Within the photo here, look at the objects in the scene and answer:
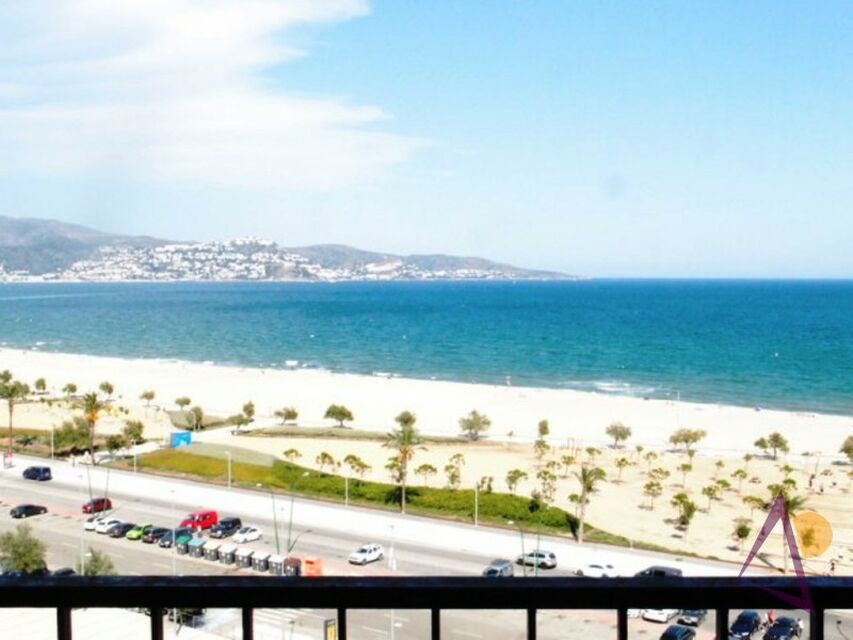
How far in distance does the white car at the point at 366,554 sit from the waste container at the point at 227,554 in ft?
7.49

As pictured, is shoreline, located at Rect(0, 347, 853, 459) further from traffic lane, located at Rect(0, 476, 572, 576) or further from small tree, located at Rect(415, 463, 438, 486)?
traffic lane, located at Rect(0, 476, 572, 576)

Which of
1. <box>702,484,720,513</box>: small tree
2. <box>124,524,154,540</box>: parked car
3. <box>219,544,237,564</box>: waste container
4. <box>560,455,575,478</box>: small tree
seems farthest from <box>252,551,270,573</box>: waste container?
<box>560,455,575,478</box>: small tree

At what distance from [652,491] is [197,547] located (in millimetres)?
12472

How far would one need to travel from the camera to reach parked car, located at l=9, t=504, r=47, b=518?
18312 mm

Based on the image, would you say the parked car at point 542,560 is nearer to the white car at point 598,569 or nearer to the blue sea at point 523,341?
the white car at point 598,569

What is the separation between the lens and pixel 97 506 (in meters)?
19.3

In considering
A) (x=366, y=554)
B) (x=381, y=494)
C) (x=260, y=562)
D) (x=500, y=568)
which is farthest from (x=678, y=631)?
(x=381, y=494)

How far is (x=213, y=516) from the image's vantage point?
1814 cm

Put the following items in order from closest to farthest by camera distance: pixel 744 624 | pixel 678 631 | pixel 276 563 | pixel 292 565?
pixel 744 624
pixel 678 631
pixel 292 565
pixel 276 563

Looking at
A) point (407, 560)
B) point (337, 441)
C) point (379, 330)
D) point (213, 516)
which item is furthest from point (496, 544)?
point (379, 330)

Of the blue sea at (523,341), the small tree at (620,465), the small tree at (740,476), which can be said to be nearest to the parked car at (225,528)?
the small tree at (620,465)

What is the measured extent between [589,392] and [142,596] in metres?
46.0

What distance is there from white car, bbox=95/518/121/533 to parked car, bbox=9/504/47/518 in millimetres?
1917

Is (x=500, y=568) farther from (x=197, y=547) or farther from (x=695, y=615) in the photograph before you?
(x=695, y=615)
